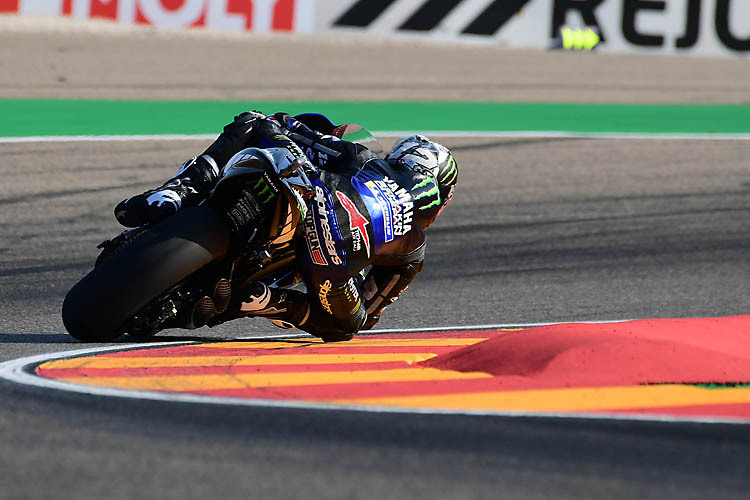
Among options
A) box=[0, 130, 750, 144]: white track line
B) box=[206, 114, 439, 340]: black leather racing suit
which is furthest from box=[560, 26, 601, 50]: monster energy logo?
box=[206, 114, 439, 340]: black leather racing suit

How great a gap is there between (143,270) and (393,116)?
7739mm

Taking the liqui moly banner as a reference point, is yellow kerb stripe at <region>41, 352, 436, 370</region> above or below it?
above

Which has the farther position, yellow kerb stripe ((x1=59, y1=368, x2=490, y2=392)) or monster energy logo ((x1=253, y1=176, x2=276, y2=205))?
monster energy logo ((x1=253, y1=176, x2=276, y2=205))

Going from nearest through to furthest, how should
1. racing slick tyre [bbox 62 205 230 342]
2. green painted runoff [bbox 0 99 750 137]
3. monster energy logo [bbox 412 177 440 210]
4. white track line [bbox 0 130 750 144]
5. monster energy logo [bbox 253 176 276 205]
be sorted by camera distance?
racing slick tyre [bbox 62 205 230 342] < monster energy logo [bbox 253 176 276 205] < monster energy logo [bbox 412 177 440 210] < white track line [bbox 0 130 750 144] < green painted runoff [bbox 0 99 750 137]

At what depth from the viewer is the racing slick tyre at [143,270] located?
4.79 metres

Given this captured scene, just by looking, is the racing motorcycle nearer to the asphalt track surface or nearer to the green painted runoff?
the asphalt track surface

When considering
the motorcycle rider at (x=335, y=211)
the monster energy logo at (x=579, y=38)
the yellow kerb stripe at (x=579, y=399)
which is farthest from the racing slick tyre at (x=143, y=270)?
the monster energy logo at (x=579, y=38)

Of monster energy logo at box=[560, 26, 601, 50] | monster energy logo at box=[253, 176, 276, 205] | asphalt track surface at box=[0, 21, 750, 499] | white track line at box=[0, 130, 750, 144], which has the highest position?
monster energy logo at box=[253, 176, 276, 205]

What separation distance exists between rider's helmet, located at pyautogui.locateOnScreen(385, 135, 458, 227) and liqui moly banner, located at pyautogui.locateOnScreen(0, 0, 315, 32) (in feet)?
32.8

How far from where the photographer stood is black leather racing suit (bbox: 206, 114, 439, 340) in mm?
5176

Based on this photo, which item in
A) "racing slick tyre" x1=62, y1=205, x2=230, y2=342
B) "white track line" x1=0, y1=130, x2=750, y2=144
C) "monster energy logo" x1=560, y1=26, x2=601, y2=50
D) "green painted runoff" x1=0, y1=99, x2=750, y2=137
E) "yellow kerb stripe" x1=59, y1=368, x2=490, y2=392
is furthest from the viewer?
"monster energy logo" x1=560, y1=26, x2=601, y2=50

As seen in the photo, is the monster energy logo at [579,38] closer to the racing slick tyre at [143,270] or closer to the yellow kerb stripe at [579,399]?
the racing slick tyre at [143,270]

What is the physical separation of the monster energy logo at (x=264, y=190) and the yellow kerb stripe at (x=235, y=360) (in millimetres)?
664

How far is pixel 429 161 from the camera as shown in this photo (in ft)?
18.3
